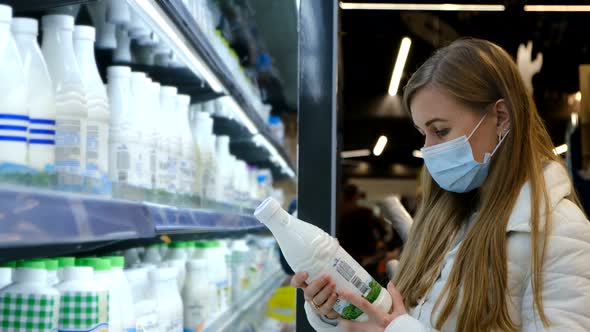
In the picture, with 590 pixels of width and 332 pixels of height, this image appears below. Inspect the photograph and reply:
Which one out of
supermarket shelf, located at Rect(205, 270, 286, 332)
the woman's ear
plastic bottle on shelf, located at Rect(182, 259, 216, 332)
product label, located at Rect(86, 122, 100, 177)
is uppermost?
the woman's ear

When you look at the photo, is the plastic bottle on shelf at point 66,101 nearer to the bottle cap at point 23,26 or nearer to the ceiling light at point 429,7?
the bottle cap at point 23,26

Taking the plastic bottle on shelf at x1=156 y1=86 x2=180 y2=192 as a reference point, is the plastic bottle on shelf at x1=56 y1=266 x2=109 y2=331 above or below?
below

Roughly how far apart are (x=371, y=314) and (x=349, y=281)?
0.08 metres

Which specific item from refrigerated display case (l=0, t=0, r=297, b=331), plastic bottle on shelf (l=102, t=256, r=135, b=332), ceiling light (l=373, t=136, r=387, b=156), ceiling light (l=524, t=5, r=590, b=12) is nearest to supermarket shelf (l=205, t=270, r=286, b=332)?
refrigerated display case (l=0, t=0, r=297, b=331)

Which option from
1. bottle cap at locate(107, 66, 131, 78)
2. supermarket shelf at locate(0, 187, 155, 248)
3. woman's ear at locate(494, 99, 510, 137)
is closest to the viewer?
supermarket shelf at locate(0, 187, 155, 248)

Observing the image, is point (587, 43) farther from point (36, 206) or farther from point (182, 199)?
point (36, 206)

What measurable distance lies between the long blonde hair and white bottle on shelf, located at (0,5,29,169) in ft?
2.75

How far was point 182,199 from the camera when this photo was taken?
2.01 meters

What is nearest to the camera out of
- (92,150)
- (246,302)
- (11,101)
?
(11,101)

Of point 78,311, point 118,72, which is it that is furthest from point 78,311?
point 118,72

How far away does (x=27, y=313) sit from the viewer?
115 centimetres

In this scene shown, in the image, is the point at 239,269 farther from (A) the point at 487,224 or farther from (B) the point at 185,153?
(A) the point at 487,224

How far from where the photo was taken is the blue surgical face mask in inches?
61.7

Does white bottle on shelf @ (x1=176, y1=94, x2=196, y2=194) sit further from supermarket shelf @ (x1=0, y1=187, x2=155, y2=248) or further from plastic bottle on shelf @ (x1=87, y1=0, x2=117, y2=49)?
supermarket shelf @ (x1=0, y1=187, x2=155, y2=248)
